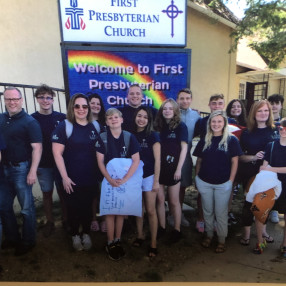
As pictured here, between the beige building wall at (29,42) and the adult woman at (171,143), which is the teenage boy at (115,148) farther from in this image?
the beige building wall at (29,42)

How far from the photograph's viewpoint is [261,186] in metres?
2.70

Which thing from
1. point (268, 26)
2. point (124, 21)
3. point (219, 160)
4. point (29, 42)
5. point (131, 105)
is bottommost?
point (219, 160)

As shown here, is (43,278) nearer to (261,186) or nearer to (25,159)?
(25,159)

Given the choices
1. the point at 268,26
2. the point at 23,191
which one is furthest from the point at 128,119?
the point at 268,26

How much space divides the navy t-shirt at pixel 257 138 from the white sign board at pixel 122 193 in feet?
4.39

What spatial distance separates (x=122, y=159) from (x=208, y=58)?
8258 mm

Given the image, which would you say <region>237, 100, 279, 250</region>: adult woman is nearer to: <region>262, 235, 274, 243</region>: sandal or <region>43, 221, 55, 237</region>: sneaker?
<region>262, 235, 274, 243</region>: sandal

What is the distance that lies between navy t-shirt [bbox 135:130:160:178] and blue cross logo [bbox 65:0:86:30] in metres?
1.78

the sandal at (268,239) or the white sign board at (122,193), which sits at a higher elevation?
the white sign board at (122,193)

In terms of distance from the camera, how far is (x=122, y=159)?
2.66m

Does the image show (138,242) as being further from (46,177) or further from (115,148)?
(46,177)

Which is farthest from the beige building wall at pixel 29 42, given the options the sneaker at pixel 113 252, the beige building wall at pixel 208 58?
the sneaker at pixel 113 252

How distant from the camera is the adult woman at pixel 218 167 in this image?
282cm

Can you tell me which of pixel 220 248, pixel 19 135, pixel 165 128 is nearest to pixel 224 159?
pixel 165 128
